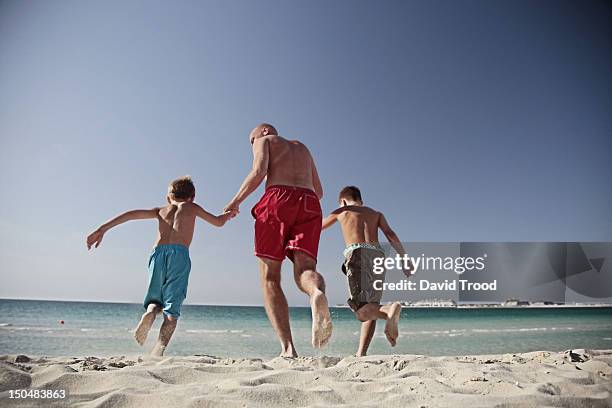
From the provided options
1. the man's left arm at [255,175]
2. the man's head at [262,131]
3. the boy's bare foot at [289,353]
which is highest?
the man's head at [262,131]

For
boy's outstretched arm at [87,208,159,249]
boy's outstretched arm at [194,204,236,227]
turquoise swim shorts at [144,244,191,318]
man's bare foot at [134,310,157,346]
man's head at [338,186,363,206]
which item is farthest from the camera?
man's head at [338,186,363,206]

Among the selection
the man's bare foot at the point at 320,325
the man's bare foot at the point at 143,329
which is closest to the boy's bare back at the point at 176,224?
the man's bare foot at the point at 143,329

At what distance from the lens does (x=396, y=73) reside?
16.0 feet

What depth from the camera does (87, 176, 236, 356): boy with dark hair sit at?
3.30 meters

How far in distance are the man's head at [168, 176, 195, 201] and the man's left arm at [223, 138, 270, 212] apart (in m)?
1.09

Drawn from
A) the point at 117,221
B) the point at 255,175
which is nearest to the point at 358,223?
the point at 255,175

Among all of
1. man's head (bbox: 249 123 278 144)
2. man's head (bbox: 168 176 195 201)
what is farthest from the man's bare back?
man's head (bbox: 168 176 195 201)

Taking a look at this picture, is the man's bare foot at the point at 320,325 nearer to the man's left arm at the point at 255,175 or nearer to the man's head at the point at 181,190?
the man's left arm at the point at 255,175

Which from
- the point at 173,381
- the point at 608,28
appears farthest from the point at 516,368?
the point at 608,28

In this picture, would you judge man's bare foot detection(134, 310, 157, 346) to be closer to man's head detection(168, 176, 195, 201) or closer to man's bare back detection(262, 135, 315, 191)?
man's head detection(168, 176, 195, 201)

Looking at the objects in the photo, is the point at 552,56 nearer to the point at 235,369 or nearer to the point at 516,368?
the point at 516,368

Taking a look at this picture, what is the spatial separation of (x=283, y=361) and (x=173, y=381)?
74cm

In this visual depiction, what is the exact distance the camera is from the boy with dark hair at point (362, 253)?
3539 millimetres

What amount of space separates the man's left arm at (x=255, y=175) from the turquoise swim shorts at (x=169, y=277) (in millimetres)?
978
